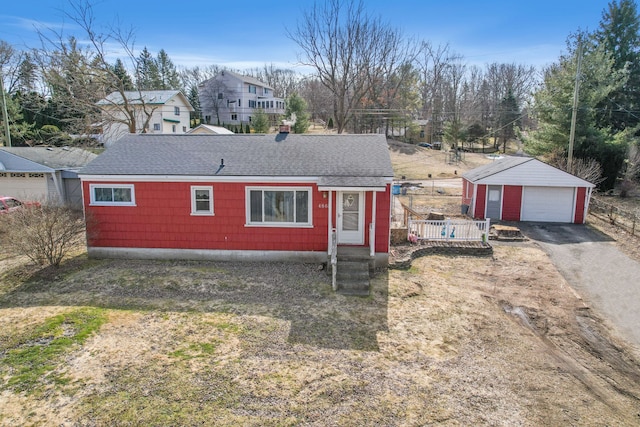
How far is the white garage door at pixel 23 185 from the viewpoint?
68.7 feet

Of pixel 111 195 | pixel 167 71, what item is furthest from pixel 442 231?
pixel 167 71

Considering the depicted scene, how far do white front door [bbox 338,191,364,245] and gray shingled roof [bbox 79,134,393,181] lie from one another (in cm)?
66

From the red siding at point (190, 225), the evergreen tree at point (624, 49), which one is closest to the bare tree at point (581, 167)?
the evergreen tree at point (624, 49)

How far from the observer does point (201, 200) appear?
517 inches

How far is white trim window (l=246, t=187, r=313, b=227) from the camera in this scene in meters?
12.8

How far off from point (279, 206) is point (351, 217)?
232 cm

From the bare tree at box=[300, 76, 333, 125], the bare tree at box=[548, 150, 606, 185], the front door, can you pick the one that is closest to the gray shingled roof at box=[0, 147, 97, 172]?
the front door

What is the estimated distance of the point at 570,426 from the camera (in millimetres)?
6090

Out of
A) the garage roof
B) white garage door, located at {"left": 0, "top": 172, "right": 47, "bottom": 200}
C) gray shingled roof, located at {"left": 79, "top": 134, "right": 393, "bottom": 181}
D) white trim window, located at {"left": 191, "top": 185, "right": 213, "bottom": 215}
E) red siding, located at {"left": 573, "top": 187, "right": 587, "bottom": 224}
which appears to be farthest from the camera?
white garage door, located at {"left": 0, "top": 172, "right": 47, "bottom": 200}

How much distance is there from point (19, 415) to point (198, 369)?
2641 millimetres

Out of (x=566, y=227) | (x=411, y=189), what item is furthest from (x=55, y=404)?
(x=411, y=189)

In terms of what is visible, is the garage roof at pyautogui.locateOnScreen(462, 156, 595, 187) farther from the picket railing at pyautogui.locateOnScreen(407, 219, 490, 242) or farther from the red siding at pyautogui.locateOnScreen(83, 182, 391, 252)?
the red siding at pyautogui.locateOnScreen(83, 182, 391, 252)

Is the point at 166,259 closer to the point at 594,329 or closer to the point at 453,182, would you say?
the point at 594,329

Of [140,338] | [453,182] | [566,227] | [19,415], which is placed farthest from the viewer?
[453,182]
